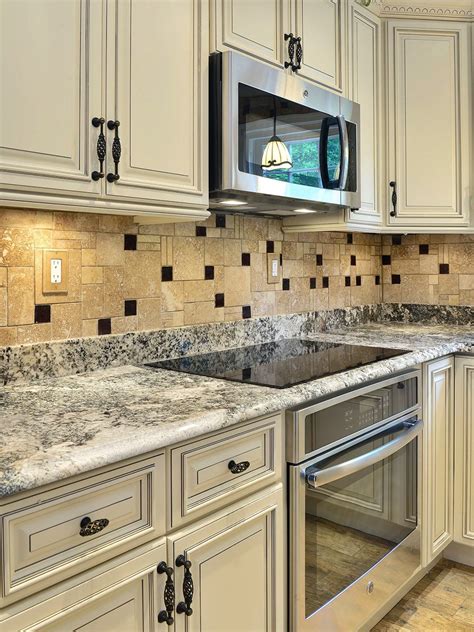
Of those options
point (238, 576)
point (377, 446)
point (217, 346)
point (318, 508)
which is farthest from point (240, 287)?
point (238, 576)

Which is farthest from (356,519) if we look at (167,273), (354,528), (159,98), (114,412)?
(159,98)

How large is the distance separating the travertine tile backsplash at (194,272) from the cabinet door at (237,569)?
75 cm

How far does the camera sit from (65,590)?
0.96m

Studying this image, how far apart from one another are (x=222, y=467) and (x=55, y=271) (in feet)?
2.54

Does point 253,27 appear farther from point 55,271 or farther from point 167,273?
point 55,271

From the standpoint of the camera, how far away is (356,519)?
175 cm

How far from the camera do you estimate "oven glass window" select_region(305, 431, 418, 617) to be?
5.10 ft

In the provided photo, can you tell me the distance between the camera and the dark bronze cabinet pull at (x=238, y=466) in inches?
50.8

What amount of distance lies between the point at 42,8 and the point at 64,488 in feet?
3.44

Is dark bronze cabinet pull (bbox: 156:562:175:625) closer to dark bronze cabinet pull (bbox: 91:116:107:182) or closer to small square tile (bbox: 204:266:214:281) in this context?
dark bronze cabinet pull (bbox: 91:116:107:182)

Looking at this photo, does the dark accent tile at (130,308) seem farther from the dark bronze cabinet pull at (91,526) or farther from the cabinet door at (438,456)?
the cabinet door at (438,456)

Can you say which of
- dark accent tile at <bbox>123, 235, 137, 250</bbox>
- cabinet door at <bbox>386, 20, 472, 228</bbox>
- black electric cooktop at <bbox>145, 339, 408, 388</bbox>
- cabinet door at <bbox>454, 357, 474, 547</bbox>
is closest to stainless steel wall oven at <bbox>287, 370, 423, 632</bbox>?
black electric cooktop at <bbox>145, 339, 408, 388</bbox>

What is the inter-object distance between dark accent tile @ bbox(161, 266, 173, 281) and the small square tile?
178 mm

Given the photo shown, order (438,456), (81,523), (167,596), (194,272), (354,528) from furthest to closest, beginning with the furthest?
(438,456) < (194,272) < (354,528) < (167,596) < (81,523)
